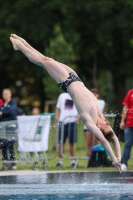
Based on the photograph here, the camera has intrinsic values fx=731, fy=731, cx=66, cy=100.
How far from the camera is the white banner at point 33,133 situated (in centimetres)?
1609

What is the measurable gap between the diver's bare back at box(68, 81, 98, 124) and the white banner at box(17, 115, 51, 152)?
4.53 metres

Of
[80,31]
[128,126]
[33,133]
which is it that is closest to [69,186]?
[128,126]

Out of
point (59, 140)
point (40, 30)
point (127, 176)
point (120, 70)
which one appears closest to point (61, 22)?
point (40, 30)

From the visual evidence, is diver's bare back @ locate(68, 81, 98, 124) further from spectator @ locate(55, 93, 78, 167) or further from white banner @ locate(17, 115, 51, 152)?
white banner @ locate(17, 115, 51, 152)

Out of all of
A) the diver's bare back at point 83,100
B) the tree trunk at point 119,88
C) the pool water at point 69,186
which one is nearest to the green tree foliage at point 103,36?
the tree trunk at point 119,88

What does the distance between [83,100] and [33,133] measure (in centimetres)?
476

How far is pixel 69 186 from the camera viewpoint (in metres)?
11.4

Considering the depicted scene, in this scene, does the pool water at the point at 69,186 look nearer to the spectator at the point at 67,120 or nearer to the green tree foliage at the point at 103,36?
the spectator at the point at 67,120

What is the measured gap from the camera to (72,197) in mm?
10031

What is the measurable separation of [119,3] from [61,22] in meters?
3.48

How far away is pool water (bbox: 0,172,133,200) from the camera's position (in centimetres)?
1016

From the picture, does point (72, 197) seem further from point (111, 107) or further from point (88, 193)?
point (111, 107)

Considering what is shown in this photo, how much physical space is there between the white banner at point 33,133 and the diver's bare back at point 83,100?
453cm

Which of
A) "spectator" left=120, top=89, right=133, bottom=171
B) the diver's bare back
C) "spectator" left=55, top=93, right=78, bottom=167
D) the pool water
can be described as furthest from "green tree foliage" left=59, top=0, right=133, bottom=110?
the diver's bare back
